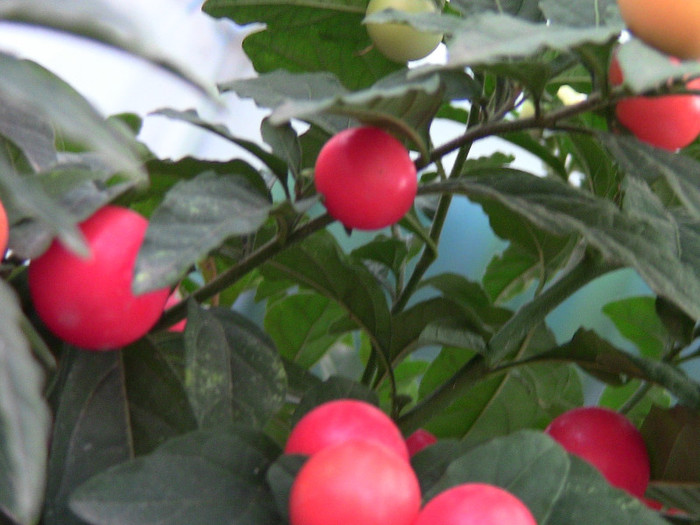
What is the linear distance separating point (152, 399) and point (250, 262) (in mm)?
86

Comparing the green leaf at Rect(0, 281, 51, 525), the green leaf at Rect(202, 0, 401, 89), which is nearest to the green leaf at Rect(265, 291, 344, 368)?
the green leaf at Rect(202, 0, 401, 89)

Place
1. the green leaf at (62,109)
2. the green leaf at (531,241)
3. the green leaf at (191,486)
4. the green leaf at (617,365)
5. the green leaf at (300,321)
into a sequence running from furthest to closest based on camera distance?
the green leaf at (300,321) < the green leaf at (531,241) < the green leaf at (617,365) < the green leaf at (191,486) < the green leaf at (62,109)


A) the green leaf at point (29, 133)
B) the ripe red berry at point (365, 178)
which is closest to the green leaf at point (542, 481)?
the ripe red berry at point (365, 178)

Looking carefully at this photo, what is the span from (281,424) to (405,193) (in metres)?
0.25

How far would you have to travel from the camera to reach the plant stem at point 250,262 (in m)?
0.35

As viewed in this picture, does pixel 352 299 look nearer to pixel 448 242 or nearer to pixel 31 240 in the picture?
pixel 31 240

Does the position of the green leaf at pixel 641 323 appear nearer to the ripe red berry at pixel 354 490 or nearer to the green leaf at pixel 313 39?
the green leaf at pixel 313 39

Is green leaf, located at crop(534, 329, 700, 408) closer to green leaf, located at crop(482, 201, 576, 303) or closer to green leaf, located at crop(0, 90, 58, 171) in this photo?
green leaf, located at crop(482, 201, 576, 303)

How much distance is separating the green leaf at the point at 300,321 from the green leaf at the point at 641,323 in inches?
9.9

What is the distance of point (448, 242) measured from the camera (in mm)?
970

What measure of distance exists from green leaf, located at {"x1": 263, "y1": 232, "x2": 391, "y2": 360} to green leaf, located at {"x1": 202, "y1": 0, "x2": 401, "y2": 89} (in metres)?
0.12

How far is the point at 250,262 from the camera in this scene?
14.4 inches

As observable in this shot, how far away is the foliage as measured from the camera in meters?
0.23

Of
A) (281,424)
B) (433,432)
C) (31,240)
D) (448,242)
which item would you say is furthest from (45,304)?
(448,242)
